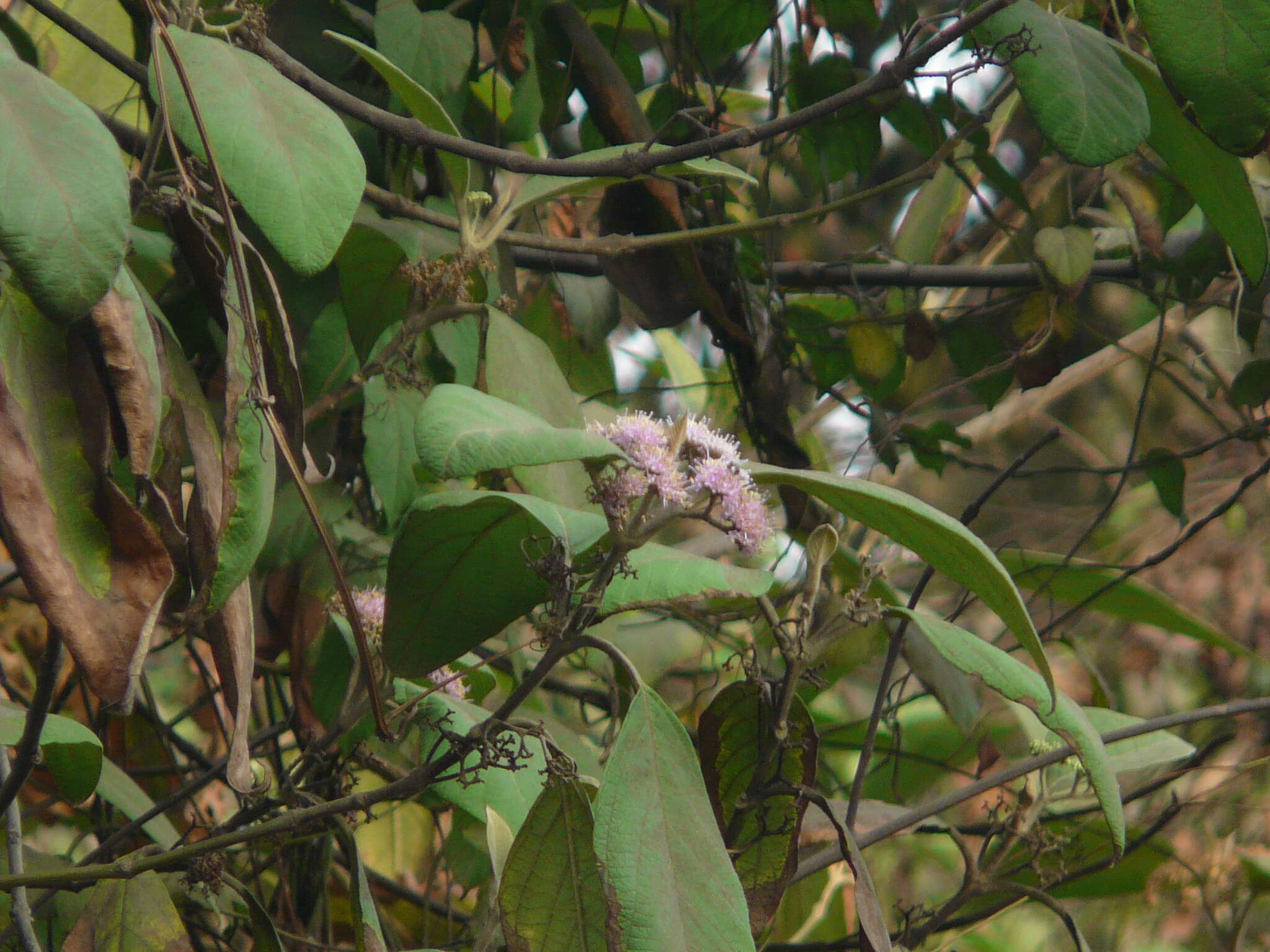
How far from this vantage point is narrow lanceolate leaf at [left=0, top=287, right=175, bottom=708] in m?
0.46

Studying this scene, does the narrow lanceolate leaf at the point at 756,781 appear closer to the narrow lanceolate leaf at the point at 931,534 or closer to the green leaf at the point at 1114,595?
the narrow lanceolate leaf at the point at 931,534

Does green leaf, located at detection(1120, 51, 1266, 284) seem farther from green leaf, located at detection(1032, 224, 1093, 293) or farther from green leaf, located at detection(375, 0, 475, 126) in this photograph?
green leaf, located at detection(375, 0, 475, 126)

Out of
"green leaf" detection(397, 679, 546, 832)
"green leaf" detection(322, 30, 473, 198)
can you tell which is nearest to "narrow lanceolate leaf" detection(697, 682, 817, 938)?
"green leaf" detection(397, 679, 546, 832)

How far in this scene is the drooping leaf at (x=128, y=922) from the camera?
60 centimetres

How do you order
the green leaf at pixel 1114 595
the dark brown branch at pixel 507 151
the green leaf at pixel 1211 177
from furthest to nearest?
the green leaf at pixel 1114 595 → the green leaf at pixel 1211 177 → the dark brown branch at pixel 507 151

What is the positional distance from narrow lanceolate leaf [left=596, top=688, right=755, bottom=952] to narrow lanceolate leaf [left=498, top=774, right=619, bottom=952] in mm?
64

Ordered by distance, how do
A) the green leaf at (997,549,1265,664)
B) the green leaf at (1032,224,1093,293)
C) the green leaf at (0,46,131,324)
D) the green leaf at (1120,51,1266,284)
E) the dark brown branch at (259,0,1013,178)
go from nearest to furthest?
1. the green leaf at (0,46,131,324)
2. the dark brown branch at (259,0,1013,178)
3. the green leaf at (1120,51,1266,284)
4. the green leaf at (1032,224,1093,293)
5. the green leaf at (997,549,1265,664)

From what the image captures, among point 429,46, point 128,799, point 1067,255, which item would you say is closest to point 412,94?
point 429,46

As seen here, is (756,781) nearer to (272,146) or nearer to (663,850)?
(663,850)

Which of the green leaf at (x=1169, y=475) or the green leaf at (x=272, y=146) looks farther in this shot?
the green leaf at (x=1169, y=475)

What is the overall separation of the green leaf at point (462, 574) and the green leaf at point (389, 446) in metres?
0.28

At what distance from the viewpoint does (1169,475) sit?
120 centimetres

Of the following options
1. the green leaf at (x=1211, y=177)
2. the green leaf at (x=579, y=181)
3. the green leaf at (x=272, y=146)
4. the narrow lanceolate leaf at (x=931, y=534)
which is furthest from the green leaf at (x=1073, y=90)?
the green leaf at (x=272, y=146)

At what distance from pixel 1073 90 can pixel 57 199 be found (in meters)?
0.57
